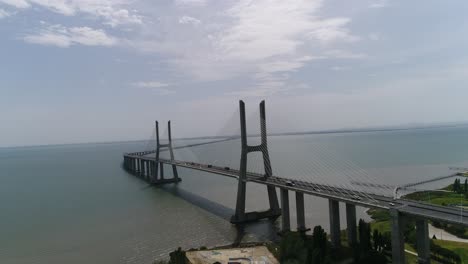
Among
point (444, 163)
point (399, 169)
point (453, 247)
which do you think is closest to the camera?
point (453, 247)

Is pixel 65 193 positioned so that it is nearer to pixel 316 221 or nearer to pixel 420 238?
pixel 316 221

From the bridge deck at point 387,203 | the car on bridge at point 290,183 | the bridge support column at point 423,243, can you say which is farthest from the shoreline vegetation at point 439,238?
the car on bridge at point 290,183

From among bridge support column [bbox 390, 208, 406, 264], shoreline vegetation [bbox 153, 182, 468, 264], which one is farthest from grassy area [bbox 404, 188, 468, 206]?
bridge support column [bbox 390, 208, 406, 264]

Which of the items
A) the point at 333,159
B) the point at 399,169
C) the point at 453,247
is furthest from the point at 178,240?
the point at 333,159

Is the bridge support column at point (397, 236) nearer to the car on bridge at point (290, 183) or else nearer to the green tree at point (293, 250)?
the green tree at point (293, 250)

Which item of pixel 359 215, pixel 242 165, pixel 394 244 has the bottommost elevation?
pixel 359 215

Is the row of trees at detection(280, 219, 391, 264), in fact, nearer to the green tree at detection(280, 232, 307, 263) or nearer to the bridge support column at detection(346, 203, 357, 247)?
the green tree at detection(280, 232, 307, 263)

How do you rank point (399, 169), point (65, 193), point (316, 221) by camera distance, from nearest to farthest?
point (316, 221) < point (65, 193) < point (399, 169)

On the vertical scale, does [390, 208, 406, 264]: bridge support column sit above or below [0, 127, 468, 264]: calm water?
above
